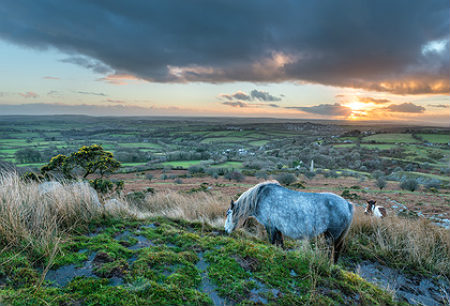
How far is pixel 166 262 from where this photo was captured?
267cm

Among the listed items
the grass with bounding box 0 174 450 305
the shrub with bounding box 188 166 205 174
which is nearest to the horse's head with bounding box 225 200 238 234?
the grass with bounding box 0 174 450 305

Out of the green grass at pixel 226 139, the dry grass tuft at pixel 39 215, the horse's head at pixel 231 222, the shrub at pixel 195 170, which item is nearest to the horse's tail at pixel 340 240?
the horse's head at pixel 231 222

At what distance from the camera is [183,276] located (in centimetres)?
241

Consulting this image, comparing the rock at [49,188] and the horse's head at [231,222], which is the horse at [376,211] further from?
the rock at [49,188]

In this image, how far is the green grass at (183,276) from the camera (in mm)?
1964

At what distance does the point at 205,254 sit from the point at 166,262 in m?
0.61

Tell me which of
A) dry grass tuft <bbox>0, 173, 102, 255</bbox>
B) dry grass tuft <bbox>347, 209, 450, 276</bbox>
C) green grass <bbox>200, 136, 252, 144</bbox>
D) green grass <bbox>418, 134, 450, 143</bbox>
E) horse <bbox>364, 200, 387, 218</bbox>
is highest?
dry grass tuft <bbox>0, 173, 102, 255</bbox>

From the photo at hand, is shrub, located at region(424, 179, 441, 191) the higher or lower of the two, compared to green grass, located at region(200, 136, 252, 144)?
lower

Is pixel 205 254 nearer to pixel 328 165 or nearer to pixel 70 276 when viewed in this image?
pixel 70 276

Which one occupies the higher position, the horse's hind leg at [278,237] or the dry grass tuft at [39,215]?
the dry grass tuft at [39,215]

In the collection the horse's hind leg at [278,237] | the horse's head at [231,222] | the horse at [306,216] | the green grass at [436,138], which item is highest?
the horse at [306,216]

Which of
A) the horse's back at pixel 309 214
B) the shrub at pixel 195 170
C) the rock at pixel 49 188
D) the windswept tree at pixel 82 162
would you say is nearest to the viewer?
the rock at pixel 49 188

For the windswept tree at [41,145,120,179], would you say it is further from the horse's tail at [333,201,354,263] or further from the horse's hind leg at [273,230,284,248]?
the horse's tail at [333,201,354,263]

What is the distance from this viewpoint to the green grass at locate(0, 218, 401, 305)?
6.44 feet
